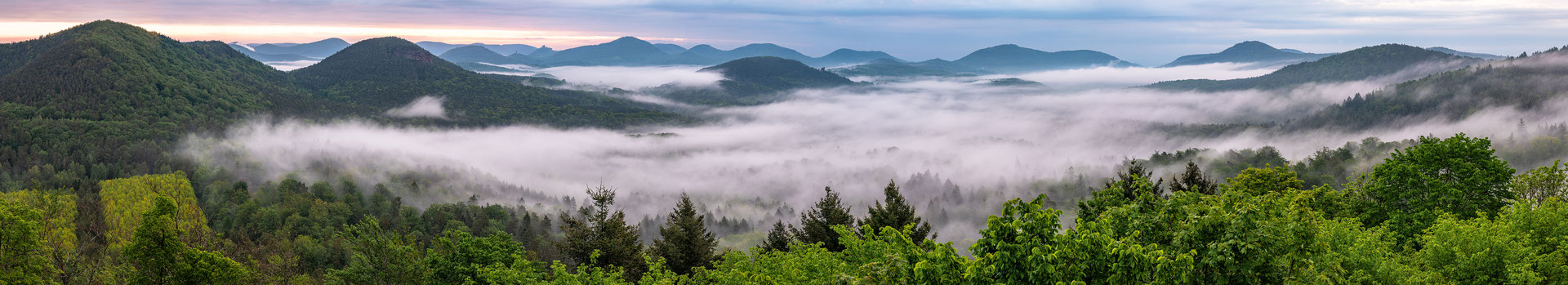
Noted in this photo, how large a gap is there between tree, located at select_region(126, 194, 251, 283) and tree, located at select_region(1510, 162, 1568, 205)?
52738mm

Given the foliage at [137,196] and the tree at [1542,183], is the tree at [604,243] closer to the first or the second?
the tree at [1542,183]

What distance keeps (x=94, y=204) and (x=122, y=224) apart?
1913cm

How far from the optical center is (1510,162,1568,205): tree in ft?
118

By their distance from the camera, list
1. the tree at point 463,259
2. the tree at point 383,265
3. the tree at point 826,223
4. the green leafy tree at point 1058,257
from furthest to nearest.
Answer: the tree at point 826,223 < the tree at point 383,265 < the tree at point 463,259 < the green leafy tree at point 1058,257

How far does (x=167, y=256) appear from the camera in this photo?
23.0 m

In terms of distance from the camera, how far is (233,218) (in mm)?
127438

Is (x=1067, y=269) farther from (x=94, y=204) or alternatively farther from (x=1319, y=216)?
(x=94, y=204)

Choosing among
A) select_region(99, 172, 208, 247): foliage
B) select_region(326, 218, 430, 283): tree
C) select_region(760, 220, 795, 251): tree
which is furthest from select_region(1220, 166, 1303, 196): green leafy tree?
select_region(99, 172, 208, 247): foliage

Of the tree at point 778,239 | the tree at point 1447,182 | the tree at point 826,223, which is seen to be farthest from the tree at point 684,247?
the tree at point 1447,182

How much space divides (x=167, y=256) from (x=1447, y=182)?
51.1 metres

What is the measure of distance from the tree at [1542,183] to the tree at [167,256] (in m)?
52.7

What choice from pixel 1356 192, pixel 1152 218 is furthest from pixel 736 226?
pixel 1152 218

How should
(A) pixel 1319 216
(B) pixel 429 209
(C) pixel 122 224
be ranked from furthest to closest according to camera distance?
1. (B) pixel 429 209
2. (C) pixel 122 224
3. (A) pixel 1319 216

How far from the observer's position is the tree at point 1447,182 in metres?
35.2
